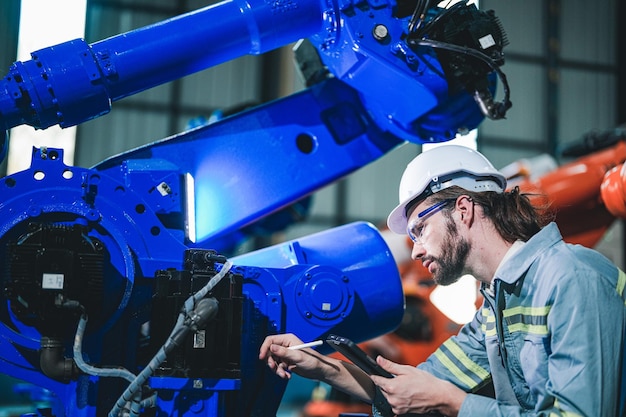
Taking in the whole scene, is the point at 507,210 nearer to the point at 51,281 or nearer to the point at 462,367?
the point at 462,367

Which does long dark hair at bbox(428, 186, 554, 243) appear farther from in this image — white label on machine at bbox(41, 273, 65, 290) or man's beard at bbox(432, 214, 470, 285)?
white label on machine at bbox(41, 273, 65, 290)

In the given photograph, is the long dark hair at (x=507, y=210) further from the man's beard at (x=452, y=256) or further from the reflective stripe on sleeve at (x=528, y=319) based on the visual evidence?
the reflective stripe on sleeve at (x=528, y=319)

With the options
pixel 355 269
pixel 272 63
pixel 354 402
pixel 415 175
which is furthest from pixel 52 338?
pixel 272 63

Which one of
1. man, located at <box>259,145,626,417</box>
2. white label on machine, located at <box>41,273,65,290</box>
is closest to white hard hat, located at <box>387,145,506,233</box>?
man, located at <box>259,145,626,417</box>

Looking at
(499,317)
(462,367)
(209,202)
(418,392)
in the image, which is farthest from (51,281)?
(462,367)

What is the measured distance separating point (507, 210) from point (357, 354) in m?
0.74

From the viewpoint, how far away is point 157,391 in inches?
93.0

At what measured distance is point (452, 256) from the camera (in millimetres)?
2598

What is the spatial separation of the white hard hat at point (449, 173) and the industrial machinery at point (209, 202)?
0.27 metres

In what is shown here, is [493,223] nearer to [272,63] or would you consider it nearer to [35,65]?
[35,65]

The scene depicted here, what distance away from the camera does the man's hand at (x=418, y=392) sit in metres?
2.39

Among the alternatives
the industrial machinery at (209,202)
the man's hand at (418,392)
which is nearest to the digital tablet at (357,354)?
the man's hand at (418,392)

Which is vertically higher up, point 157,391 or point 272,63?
point 272,63

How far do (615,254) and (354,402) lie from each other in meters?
9.07
